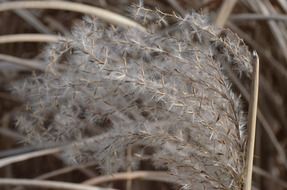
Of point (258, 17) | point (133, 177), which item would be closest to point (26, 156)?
point (133, 177)

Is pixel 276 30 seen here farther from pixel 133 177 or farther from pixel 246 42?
pixel 133 177

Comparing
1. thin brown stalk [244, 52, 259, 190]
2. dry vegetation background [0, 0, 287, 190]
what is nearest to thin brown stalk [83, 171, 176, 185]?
dry vegetation background [0, 0, 287, 190]

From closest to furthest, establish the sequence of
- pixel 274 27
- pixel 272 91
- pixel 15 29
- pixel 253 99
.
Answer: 1. pixel 253 99
2. pixel 274 27
3. pixel 272 91
4. pixel 15 29

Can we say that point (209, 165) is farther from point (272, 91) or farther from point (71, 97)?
point (272, 91)

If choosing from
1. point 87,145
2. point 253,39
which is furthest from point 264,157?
point 87,145

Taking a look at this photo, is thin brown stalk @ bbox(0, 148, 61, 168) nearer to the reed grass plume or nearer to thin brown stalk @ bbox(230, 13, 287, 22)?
the reed grass plume
